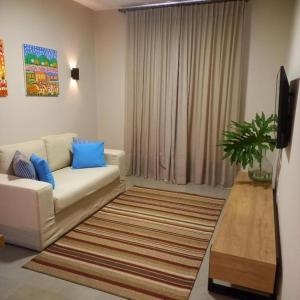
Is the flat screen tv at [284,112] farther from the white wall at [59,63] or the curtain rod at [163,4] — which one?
the white wall at [59,63]

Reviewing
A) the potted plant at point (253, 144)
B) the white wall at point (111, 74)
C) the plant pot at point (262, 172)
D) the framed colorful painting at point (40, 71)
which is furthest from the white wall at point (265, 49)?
the framed colorful painting at point (40, 71)

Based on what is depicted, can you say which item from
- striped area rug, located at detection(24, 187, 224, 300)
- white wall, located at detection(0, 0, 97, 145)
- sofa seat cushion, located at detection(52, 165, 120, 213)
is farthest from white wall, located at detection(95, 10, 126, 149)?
striped area rug, located at detection(24, 187, 224, 300)

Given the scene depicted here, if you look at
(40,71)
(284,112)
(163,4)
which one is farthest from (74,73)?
(284,112)

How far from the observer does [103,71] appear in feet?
15.9

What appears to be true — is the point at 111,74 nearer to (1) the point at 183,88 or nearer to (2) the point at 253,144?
(1) the point at 183,88

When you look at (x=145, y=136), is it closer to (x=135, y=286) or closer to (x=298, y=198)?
(x=135, y=286)

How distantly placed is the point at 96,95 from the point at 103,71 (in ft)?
1.43

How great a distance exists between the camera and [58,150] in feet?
12.0

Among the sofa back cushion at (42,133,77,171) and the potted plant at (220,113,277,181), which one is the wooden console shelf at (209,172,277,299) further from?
the sofa back cushion at (42,133,77,171)

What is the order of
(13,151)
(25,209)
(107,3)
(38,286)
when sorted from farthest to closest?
(107,3), (13,151), (25,209), (38,286)

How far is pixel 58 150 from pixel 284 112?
272cm

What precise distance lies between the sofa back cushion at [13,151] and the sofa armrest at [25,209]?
11.6 inches

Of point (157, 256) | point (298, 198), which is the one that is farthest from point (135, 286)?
point (298, 198)

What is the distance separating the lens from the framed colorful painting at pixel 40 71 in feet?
11.3
